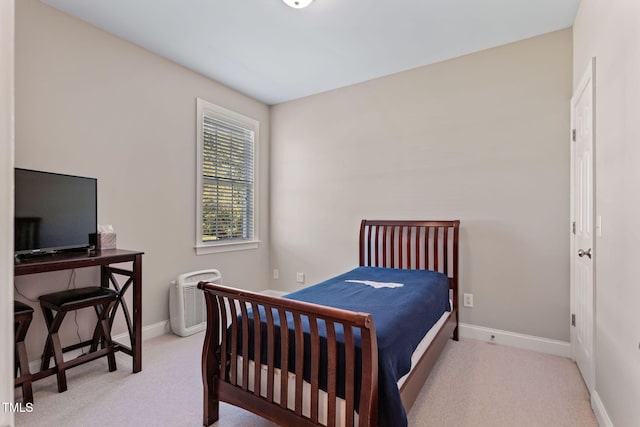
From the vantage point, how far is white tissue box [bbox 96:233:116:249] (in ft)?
8.02

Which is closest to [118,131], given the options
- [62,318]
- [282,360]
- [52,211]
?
[52,211]

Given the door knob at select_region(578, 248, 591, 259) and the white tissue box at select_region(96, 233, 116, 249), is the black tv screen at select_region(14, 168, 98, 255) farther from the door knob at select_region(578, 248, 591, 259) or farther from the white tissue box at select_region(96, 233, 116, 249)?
the door knob at select_region(578, 248, 591, 259)

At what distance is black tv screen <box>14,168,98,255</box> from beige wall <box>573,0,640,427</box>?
10.7 feet

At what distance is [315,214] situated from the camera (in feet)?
13.0

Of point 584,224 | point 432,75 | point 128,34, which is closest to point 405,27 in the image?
point 432,75

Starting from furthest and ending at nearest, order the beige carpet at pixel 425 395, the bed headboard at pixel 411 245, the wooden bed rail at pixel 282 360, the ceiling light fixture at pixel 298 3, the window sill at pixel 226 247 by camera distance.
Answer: the window sill at pixel 226 247 → the bed headboard at pixel 411 245 → the ceiling light fixture at pixel 298 3 → the beige carpet at pixel 425 395 → the wooden bed rail at pixel 282 360

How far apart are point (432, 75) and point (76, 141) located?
127 inches

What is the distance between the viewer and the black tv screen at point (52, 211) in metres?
2.04

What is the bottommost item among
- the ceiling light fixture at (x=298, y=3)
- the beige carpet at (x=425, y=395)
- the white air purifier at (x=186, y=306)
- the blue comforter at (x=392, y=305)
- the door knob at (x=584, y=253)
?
the beige carpet at (x=425, y=395)

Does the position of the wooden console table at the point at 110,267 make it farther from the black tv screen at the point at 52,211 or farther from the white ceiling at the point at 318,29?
the white ceiling at the point at 318,29

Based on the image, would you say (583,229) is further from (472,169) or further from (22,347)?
(22,347)

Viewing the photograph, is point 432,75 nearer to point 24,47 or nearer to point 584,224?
point 584,224

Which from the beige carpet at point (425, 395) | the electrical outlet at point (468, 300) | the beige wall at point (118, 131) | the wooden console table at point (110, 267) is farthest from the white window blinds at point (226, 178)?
the electrical outlet at point (468, 300)

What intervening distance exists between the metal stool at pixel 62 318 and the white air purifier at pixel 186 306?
2.03ft
